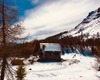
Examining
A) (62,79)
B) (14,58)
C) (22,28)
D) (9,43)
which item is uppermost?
(22,28)

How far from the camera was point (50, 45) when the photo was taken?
280ft

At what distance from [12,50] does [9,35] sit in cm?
129

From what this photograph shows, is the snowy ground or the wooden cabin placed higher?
the wooden cabin

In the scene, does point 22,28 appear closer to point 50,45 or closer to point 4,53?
point 4,53

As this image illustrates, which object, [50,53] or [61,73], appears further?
[50,53]

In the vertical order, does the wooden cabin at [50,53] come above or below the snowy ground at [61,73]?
above

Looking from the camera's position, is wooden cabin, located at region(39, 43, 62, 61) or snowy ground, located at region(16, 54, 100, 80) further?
wooden cabin, located at region(39, 43, 62, 61)

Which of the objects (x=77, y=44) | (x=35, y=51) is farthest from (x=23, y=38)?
(x=77, y=44)

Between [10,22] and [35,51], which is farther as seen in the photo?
[35,51]

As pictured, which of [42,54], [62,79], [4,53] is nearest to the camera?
[4,53]

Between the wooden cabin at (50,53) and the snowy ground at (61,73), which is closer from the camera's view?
the snowy ground at (61,73)

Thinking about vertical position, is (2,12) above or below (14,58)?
above

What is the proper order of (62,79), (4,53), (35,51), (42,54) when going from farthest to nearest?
(35,51) → (42,54) → (62,79) → (4,53)

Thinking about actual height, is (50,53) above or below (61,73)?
above
